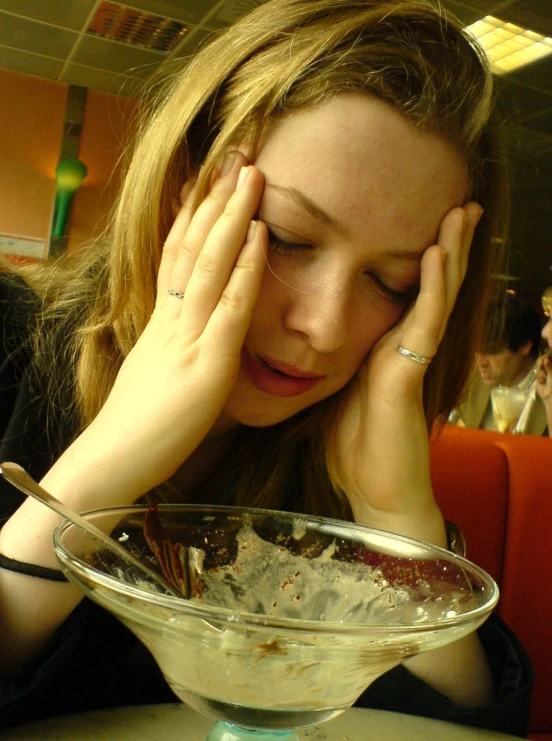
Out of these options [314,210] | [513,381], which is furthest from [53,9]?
[314,210]

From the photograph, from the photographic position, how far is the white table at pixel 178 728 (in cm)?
54

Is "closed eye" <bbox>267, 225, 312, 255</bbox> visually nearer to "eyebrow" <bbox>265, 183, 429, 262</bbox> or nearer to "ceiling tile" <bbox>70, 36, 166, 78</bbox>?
"eyebrow" <bbox>265, 183, 429, 262</bbox>

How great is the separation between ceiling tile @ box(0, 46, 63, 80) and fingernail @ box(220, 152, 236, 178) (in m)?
4.52

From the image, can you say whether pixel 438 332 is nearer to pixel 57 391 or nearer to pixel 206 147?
pixel 206 147

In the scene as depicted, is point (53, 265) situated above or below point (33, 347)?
above

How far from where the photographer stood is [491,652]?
0.86 m

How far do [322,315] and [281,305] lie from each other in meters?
0.05

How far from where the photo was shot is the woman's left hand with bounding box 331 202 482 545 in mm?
879

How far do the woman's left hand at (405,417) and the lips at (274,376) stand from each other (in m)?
0.13

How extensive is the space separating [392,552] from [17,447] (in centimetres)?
53

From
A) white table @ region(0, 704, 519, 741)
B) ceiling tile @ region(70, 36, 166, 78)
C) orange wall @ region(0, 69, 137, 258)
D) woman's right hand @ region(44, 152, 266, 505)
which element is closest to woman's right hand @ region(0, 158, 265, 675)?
woman's right hand @ region(44, 152, 266, 505)

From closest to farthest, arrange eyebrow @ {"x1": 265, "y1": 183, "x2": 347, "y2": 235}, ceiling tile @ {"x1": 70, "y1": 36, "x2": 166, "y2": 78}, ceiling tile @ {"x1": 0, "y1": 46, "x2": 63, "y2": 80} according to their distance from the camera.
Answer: eyebrow @ {"x1": 265, "y1": 183, "x2": 347, "y2": 235} → ceiling tile @ {"x1": 70, "y1": 36, "x2": 166, "y2": 78} → ceiling tile @ {"x1": 0, "y1": 46, "x2": 63, "y2": 80}

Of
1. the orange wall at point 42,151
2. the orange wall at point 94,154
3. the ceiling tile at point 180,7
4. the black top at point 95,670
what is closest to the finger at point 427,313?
the black top at point 95,670

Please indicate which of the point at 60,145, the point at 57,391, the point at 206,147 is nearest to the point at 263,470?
the point at 57,391
